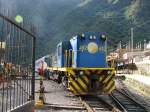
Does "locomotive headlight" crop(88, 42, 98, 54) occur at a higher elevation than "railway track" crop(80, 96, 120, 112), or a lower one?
higher

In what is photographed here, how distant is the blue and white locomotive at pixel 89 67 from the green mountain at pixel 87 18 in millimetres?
101987

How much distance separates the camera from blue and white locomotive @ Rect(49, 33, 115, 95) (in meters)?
22.5

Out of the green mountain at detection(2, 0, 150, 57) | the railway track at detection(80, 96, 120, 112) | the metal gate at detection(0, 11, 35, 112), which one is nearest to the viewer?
the metal gate at detection(0, 11, 35, 112)

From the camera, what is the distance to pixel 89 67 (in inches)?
907

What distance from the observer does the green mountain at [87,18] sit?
464 ft

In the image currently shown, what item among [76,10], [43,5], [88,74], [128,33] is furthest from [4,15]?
[43,5]

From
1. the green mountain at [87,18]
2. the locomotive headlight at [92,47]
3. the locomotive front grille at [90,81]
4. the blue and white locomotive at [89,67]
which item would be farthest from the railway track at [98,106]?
the green mountain at [87,18]

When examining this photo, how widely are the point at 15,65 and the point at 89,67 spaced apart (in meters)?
16.3

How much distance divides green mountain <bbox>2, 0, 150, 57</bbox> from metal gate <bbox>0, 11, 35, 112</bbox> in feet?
383

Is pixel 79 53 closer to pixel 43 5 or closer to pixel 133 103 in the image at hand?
pixel 133 103

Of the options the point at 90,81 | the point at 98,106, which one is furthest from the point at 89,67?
the point at 98,106

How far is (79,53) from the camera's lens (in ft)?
75.7

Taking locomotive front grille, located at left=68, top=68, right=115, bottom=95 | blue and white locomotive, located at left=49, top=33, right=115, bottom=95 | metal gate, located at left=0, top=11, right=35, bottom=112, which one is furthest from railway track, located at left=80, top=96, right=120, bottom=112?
metal gate, located at left=0, top=11, right=35, bottom=112

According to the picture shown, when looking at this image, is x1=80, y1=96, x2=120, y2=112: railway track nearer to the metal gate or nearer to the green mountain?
the metal gate
